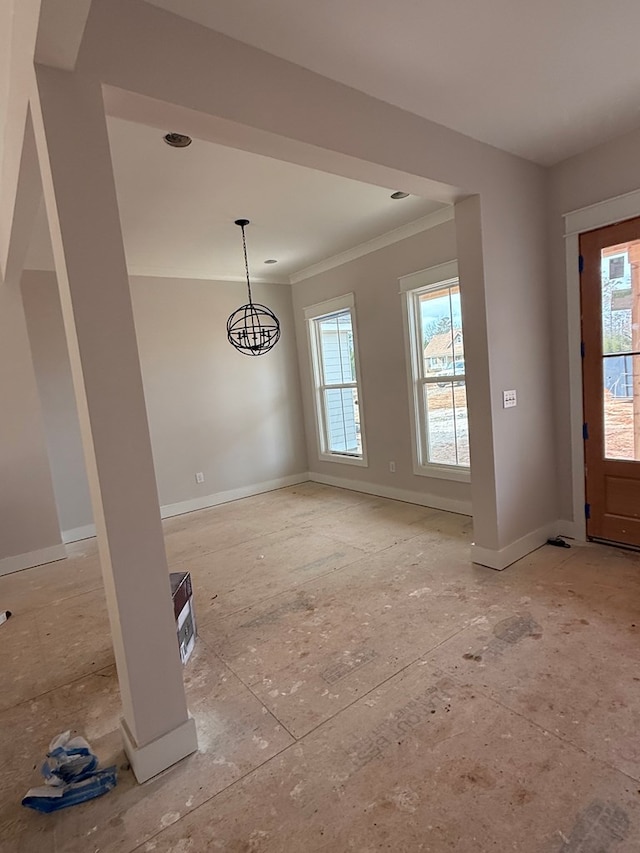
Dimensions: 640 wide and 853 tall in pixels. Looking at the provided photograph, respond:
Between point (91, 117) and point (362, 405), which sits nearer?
point (91, 117)

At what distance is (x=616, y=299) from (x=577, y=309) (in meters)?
0.23

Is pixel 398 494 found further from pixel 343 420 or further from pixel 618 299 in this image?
pixel 618 299

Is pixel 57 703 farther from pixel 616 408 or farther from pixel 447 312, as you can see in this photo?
pixel 447 312

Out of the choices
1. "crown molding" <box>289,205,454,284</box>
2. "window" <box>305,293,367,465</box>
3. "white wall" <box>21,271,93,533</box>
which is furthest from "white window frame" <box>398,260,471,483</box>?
"white wall" <box>21,271,93,533</box>

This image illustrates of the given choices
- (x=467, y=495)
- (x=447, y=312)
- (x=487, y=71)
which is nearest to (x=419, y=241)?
(x=447, y=312)

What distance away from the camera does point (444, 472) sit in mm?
4203

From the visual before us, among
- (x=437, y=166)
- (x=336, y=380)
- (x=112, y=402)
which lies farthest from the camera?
(x=336, y=380)

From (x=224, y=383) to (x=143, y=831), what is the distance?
438cm

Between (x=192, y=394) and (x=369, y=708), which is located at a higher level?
(x=192, y=394)

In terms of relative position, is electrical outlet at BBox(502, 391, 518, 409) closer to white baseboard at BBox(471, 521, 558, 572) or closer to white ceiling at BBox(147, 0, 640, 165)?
white baseboard at BBox(471, 521, 558, 572)

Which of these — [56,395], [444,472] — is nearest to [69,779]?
[444,472]

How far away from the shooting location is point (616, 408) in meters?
2.97

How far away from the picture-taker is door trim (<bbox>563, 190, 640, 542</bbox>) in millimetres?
2781

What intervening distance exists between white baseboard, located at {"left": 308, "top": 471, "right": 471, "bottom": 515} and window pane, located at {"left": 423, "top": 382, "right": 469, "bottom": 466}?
0.37m
